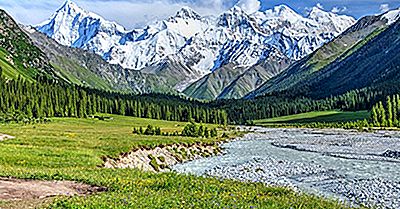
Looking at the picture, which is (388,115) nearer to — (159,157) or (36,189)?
(159,157)

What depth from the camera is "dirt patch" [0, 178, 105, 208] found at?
2339 centimetres

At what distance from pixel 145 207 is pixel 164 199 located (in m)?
2.46

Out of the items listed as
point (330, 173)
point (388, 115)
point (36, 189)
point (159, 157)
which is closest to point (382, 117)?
point (388, 115)

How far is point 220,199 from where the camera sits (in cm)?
2473

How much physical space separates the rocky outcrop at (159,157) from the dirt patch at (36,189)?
24.1 meters

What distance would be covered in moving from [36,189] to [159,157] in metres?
43.7

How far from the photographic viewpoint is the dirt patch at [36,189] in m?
23.4

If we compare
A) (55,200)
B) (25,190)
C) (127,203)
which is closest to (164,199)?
(127,203)

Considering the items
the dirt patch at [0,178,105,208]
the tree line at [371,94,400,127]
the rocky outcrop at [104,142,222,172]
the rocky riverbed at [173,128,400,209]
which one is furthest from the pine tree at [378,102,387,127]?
the dirt patch at [0,178,105,208]

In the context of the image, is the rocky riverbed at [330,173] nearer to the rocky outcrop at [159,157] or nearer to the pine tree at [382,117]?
the rocky outcrop at [159,157]

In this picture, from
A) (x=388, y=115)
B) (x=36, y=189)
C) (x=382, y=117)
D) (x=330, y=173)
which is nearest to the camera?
(x=36, y=189)

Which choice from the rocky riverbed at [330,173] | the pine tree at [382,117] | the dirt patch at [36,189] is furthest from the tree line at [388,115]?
the dirt patch at [36,189]

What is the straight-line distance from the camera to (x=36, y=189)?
25.9 meters

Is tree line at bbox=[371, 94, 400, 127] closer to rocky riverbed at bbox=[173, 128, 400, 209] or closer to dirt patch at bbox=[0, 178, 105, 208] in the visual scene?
rocky riverbed at bbox=[173, 128, 400, 209]
